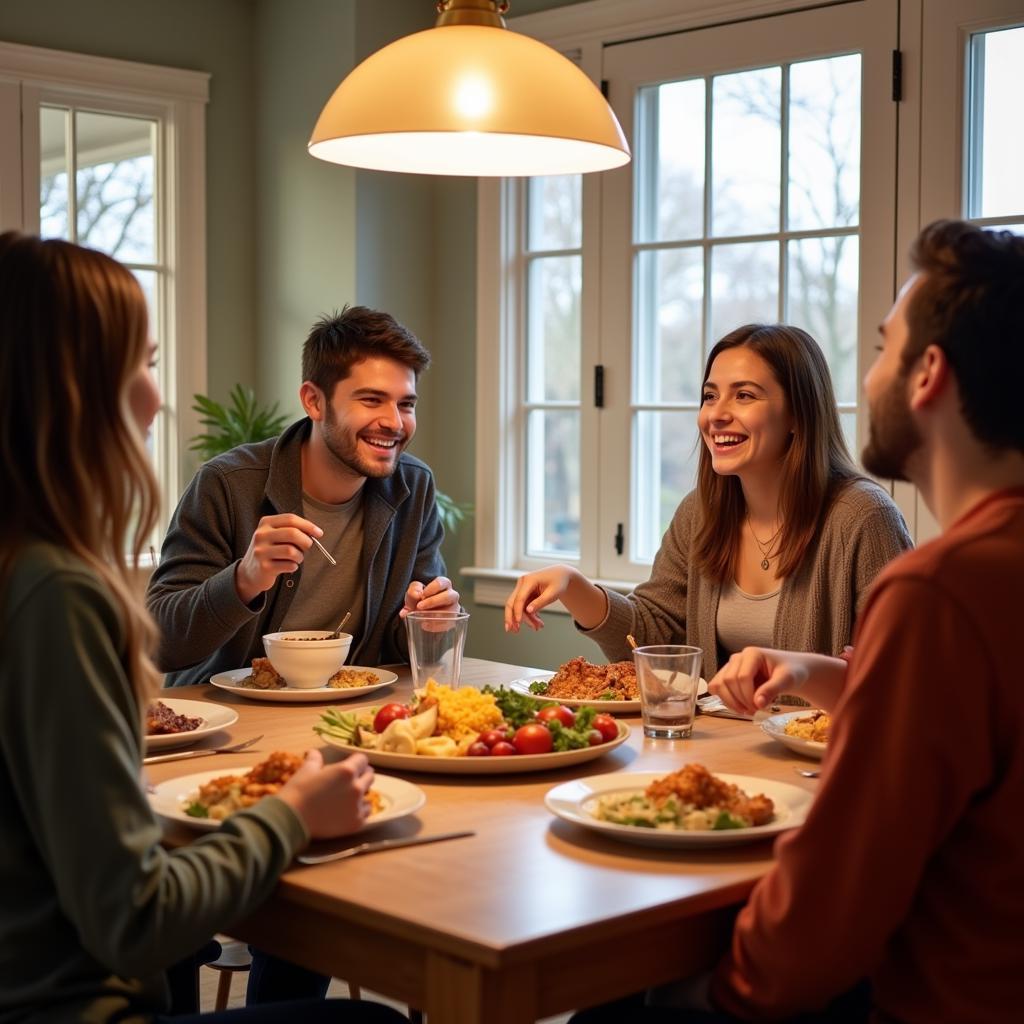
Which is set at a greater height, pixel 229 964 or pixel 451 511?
pixel 451 511

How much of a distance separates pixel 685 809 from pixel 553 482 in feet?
10.6

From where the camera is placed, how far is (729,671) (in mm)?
1796

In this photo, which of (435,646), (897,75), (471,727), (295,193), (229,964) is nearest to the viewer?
(471,727)

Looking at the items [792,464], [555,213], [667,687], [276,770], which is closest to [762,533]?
[792,464]

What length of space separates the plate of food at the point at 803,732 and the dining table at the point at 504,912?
1.23ft

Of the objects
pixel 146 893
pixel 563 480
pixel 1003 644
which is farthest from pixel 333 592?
pixel 563 480

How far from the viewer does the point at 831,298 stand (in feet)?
12.8

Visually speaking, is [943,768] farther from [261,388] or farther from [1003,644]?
[261,388]

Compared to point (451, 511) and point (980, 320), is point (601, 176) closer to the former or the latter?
point (451, 511)

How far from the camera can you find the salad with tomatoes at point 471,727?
5.81 ft

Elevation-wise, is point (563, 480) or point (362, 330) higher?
point (362, 330)

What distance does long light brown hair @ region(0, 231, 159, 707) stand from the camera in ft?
4.17

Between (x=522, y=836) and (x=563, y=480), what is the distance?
318 cm

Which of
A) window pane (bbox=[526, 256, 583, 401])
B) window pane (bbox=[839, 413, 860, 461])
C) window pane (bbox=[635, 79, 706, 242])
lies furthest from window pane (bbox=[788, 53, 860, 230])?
window pane (bbox=[526, 256, 583, 401])
